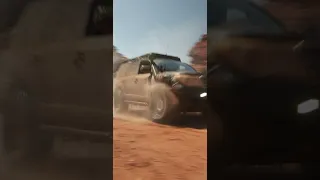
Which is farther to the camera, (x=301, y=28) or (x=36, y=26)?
(x=36, y=26)

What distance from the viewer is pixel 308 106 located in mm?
2064

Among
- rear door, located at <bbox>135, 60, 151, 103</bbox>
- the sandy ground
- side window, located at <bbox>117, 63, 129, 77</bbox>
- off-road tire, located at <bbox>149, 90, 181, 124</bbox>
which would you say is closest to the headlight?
the sandy ground

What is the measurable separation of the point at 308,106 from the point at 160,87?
81 centimetres

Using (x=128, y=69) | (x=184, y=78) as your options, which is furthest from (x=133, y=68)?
(x=184, y=78)

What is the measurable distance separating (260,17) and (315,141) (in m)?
0.74

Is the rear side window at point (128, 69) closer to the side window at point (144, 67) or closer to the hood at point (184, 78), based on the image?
the side window at point (144, 67)

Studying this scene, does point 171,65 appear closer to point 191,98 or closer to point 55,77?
point 191,98

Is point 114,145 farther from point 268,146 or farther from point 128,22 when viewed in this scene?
point 268,146

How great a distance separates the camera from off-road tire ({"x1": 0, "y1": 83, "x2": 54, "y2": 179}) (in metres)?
2.20

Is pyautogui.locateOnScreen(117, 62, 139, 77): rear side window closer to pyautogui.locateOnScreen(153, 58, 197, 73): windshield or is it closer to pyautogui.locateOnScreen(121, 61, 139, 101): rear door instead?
pyautogui.locateOnScreen(121, 61, 139, 101): rear door

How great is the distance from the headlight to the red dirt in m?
0.53

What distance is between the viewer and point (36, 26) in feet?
7.25

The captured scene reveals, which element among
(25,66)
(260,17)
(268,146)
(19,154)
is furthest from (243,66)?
(19,154)

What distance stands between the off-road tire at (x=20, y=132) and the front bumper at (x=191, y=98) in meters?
0.78
